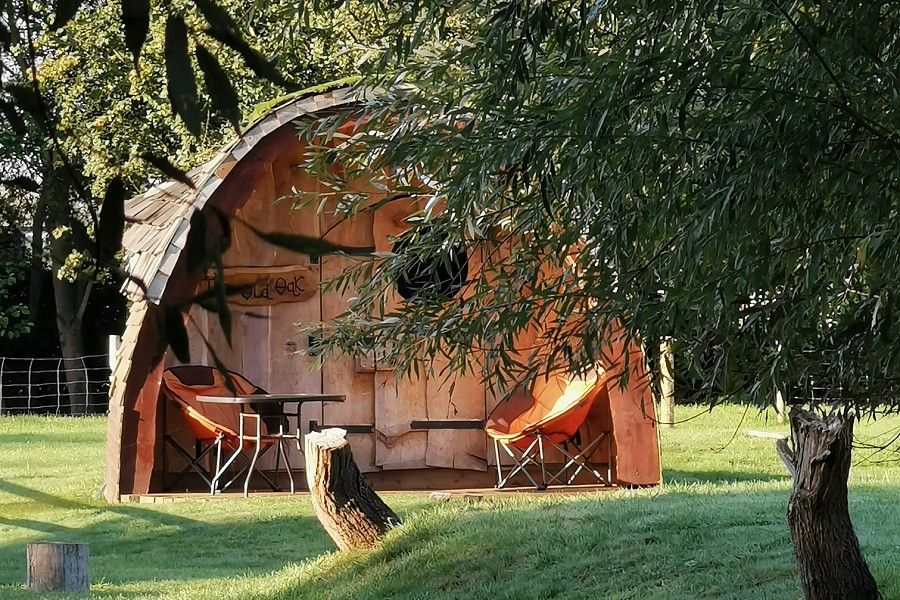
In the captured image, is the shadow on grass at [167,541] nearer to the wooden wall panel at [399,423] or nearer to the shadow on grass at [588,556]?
the shadow on grass at [588,556]

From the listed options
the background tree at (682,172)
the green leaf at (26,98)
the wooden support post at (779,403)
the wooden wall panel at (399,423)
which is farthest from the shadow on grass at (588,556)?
the green leaf at (26,98)

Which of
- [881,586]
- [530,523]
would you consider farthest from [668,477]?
[881,586]

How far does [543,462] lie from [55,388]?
48.8 feet

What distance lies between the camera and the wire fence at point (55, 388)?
71.1 ft

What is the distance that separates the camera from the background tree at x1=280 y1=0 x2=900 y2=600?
3094mm

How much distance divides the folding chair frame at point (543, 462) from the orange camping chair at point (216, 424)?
1.79m

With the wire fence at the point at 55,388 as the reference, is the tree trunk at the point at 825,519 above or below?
below

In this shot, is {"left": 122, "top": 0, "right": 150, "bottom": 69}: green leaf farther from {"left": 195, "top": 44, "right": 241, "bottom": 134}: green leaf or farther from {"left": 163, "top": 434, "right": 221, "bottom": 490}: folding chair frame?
{"left": 163, "top": 434, "right": 221, "bottom": 490}: folding chair frame

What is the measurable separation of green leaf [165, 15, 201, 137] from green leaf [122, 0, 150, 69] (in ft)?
0.12

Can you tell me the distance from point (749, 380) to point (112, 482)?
23.8ft

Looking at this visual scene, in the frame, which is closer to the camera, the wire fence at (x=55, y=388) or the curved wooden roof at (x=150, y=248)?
the curved wooden roof at (x=150, y=248)

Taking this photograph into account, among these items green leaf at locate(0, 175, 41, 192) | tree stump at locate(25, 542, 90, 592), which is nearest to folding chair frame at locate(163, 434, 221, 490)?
tree stump at locate(25, 542, 90, 592)

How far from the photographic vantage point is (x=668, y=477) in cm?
1198

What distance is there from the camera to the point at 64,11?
129 centimetres
